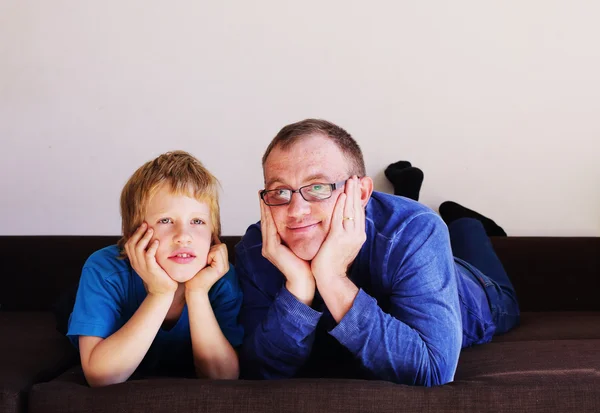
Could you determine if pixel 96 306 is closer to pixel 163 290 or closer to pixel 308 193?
pixel 163 290

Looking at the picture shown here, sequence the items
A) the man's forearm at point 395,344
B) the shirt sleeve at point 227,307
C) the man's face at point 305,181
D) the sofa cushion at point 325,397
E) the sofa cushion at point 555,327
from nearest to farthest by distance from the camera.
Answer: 1. the sofa cushion at point 325,397
2. the man's forearm at point 395,344
3. the man's face at point 305,181
4. the shirt sleeve at point 227,307
5. the sofa cushion at point 555,327

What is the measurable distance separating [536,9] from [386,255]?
1.72 metres

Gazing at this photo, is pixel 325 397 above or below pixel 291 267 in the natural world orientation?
below

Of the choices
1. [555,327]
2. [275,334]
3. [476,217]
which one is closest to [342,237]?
[275,334]

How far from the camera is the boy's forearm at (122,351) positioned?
4.50ft

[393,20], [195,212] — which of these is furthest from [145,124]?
[195,212]

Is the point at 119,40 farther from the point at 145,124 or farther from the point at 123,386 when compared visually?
the point at 123,386

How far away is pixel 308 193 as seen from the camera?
1.47 metres

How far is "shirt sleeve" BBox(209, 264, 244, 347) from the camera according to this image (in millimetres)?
1600

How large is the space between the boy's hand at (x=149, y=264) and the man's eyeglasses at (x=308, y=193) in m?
0.28

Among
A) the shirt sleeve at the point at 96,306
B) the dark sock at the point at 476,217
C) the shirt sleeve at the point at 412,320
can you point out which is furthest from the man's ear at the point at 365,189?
the dark sock at the point at 476,217

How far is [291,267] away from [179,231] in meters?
0.27

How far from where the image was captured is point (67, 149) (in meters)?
2.69

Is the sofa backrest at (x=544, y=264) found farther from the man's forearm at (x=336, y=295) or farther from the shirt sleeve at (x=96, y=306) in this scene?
the man's forearm at (x=336, y=295)
